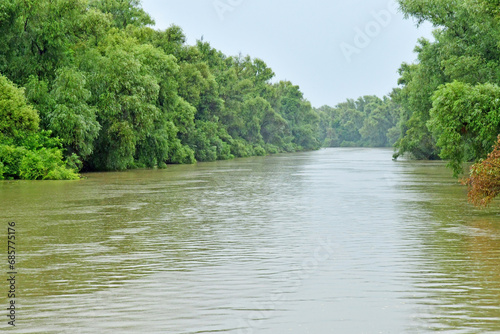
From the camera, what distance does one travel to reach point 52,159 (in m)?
38.6

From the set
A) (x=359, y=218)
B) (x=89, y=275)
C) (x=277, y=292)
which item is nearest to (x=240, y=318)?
(x=277, y=292)

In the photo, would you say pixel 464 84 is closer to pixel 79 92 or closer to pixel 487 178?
pixel 487 178

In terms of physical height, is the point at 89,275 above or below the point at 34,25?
below

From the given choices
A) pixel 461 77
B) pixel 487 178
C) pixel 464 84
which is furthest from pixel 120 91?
pixel 487 178

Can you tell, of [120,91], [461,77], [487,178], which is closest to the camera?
[487,178]

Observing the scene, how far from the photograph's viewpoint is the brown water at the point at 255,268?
7852 millimetres

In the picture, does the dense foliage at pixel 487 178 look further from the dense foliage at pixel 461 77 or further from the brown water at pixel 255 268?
the dense foliage at pixel 461 77

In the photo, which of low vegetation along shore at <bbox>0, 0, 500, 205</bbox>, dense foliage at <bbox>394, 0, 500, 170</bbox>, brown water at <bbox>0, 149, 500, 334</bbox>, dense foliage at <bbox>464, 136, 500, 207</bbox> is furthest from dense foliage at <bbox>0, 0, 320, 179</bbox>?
dense foliage at <bbox>464, 136, 500, 207</bbox>

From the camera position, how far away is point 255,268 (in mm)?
11180

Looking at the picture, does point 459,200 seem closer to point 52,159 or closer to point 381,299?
point 381,299

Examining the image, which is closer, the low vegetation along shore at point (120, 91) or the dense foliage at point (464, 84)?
the dense foliage at point (464, 84)

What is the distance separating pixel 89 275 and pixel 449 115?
20685mm

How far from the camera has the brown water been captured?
785cm

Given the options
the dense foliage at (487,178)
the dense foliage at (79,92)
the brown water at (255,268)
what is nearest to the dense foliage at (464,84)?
the dense foliage at (487,178)
